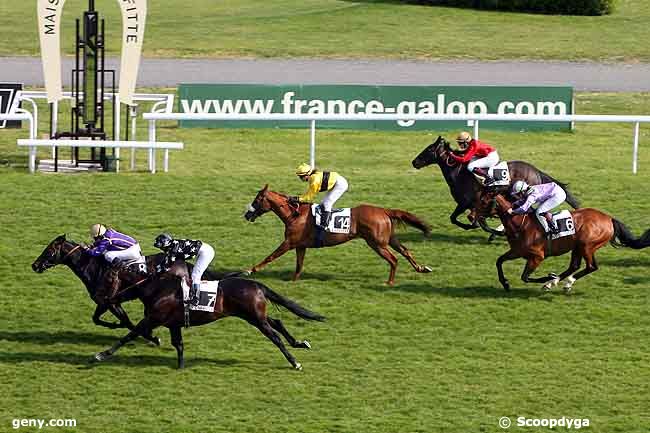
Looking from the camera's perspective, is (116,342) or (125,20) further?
(125,20)

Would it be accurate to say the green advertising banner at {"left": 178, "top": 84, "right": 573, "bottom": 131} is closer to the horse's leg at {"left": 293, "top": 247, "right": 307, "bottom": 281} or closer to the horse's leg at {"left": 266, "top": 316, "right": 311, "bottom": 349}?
the horse's leg at {"left": 293, "top": 247, "right": 307, "bottom": 281}

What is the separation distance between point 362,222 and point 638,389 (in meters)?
3.86

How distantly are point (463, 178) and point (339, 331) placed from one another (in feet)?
11.6

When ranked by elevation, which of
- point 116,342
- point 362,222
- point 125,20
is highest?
point 125,20

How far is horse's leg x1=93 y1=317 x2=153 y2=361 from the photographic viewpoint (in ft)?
42.1

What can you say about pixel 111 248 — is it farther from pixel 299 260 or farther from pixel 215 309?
pixel 299 260

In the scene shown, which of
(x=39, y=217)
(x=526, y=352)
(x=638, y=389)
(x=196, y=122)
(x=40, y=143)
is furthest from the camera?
(x=196, y=122)

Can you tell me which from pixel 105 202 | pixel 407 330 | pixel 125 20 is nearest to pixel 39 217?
pixel 105 202

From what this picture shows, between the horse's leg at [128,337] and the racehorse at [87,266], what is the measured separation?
434 mm

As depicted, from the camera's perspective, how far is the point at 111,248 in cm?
→ 1353

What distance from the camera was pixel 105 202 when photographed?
18156 mm

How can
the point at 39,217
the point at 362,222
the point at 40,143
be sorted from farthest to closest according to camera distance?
the point at 40,143 < the point at 39,217 < the point at 362,222

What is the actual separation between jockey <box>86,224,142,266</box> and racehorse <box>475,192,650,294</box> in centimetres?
389

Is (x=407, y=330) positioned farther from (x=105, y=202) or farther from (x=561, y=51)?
(x=561, y=51)
